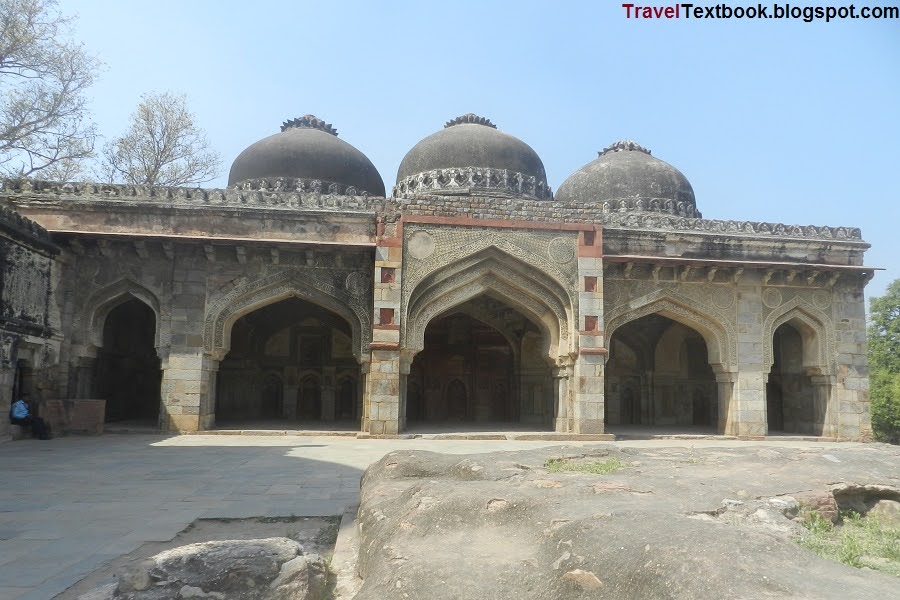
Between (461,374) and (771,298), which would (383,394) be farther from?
(771,298)

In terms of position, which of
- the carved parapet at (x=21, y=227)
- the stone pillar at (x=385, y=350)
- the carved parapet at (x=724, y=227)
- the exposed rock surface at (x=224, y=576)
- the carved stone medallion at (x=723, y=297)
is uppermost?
the carved parapet at (x=724, y=227)

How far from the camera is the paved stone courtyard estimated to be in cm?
351

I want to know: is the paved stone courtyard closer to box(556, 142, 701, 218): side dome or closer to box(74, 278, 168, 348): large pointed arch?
box(74, 278, 168, 348): large pointed arch

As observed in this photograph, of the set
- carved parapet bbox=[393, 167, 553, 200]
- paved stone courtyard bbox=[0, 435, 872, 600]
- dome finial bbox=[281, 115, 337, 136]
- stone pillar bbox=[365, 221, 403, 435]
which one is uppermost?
dome finial bbox=[281, 115, 337, 136]

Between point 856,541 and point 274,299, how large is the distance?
32.6 ft

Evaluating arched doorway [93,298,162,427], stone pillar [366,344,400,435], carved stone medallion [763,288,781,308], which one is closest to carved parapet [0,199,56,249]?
arched doorway [93,298,162,427]

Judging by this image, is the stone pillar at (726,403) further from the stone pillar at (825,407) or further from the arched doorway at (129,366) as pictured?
the arched doorway at (129,366)

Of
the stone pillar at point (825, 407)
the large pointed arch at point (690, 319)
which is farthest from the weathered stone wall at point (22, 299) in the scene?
the stone pillar at point (825, 407)

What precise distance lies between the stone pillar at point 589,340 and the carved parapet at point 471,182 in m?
3.92

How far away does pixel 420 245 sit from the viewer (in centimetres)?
1117

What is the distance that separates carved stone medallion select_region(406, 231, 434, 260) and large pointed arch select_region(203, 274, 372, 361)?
1413 mm

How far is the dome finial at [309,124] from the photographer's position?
16844 millimetres

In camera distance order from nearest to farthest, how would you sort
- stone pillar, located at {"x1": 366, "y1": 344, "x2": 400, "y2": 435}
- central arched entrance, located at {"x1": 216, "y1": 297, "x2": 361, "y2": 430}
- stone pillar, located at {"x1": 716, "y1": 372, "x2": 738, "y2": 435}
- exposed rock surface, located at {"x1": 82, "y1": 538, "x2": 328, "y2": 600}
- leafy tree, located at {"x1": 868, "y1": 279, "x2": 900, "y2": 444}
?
exposed rock surface, located at {"x1": 82, "y1": 538, "x2": 328, "y2": 600} < stone pillar, located at {"x1": 366, "y1": 344, "x2": 400, "y2": 435} < stone pillar, located at {"x1": 716, "y1": 372, "x2": 738, "y2": 435} < central arched entrance, located at {"x1": 216, "y1": 297, "x2": 361, "y2": 430} < leafy tree, located at {"x1": 868, "y1": 279, "x2": 900, "y2": 444}

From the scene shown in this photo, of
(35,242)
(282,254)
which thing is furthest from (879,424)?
(35,242)
